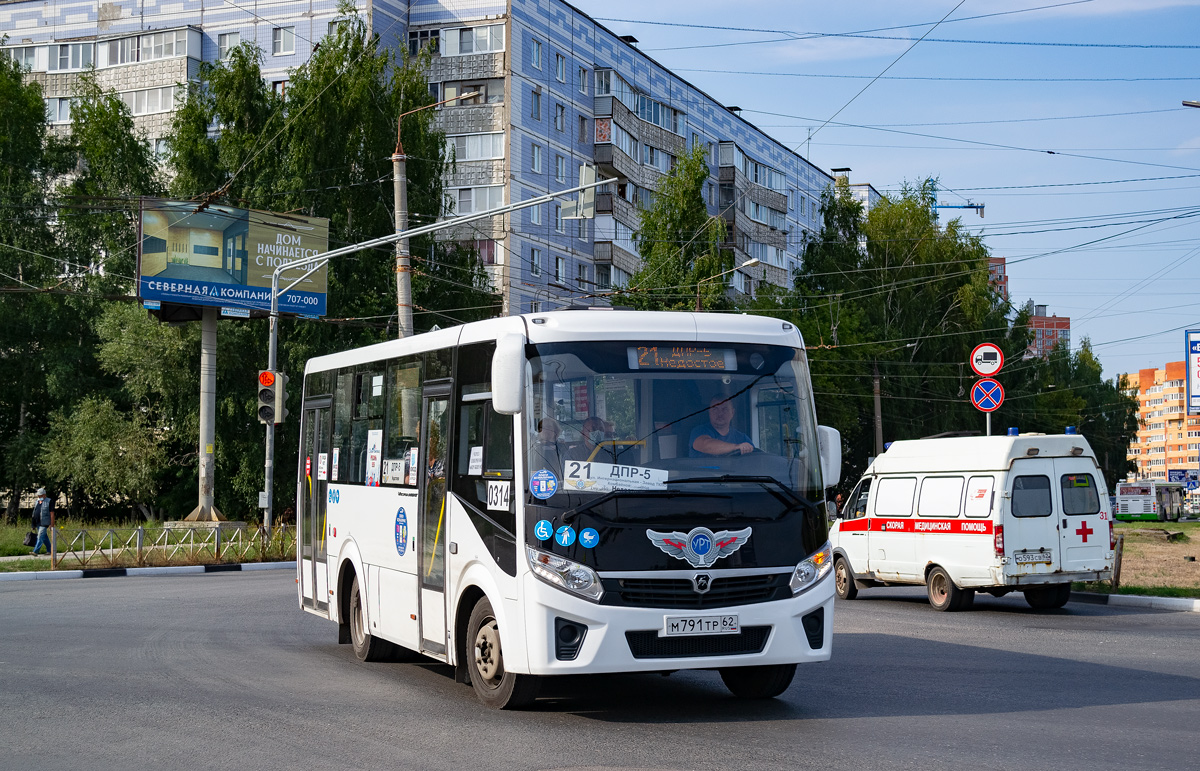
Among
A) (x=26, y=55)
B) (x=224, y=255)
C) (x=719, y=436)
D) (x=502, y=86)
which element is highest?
(x=26, y=55)

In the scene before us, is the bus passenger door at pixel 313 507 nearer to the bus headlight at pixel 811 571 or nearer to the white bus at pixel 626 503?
the white bus at pixel 626 503

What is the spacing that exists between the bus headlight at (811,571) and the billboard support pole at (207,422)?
2793cm

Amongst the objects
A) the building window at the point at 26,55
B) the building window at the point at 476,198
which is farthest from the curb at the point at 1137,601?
the building window at the point at 26,55

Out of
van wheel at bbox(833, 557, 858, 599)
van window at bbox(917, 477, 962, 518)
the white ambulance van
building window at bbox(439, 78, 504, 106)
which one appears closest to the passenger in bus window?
the white ambulance van

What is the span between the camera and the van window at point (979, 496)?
18906 mm

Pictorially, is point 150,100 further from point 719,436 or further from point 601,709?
point 719,436

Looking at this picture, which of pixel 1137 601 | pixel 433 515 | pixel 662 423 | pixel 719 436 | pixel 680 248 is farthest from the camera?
pixel 680 248

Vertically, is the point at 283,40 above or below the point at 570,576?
above

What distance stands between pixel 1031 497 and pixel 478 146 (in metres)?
38.5

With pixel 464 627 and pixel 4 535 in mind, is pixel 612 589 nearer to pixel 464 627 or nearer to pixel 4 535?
pixel 464 627

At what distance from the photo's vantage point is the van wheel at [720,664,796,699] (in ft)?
33.0

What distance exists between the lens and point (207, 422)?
36.4 metres

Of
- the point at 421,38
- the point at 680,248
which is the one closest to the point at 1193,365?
the point at 680,248

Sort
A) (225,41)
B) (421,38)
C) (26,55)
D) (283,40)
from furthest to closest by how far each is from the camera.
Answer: (26,55) < (225,41) < (283,40) < (421,38)
